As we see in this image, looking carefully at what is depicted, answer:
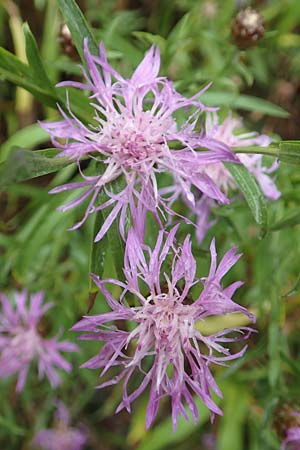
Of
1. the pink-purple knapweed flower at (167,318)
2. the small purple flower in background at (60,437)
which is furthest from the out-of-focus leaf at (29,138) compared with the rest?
the small purple flower in background at (60,437)

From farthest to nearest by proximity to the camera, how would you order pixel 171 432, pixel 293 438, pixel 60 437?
pixel 60 437 < pixel 171 432 < pixel 293 438

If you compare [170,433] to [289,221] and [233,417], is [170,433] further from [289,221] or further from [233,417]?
[289,221]

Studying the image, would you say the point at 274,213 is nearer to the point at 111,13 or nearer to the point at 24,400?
the point at 24,400

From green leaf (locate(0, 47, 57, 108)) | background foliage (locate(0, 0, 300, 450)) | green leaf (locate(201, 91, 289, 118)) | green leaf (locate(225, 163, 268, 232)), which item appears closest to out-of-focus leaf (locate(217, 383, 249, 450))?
background foliage (locate(0, 0, 300, 450))

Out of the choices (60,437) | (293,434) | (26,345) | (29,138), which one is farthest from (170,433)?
(29,138)

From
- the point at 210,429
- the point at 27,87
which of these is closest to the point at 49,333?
the point at 210,429

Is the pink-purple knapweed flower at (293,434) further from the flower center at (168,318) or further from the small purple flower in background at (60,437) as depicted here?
the small purple flower in background at (60,437)
